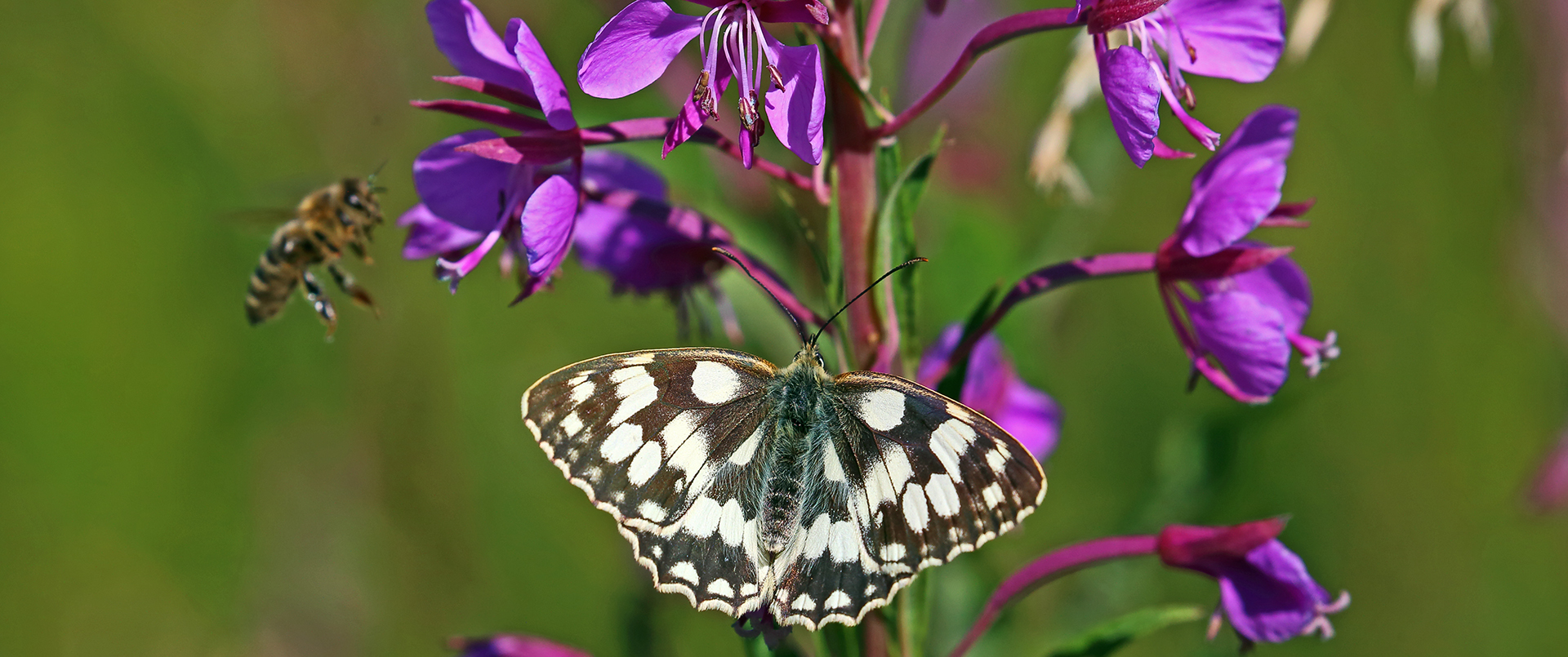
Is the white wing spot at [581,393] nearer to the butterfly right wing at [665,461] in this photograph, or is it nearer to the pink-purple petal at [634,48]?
the butterfly right wing at [665,461]

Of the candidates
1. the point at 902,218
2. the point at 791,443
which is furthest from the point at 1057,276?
the point at 791,443

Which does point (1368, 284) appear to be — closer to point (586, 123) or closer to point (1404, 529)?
point (1404, 529)

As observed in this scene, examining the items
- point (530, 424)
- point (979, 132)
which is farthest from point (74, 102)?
point (530, 424)

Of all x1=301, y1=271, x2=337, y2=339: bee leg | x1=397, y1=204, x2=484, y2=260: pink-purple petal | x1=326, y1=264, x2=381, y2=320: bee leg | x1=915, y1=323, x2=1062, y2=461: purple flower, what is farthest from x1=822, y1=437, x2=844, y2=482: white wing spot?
x1=301, y1=271, x2=337, y2=339: bee leg

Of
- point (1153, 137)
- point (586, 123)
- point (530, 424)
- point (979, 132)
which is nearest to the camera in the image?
point (1153, 137)

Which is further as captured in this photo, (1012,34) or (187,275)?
(187,275)

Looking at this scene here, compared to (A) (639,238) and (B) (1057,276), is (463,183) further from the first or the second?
(B) (1057,276)

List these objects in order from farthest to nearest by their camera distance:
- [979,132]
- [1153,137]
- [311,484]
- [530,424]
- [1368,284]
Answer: [311,484], [1368,284], [979,132], [530,424], [1153,137]
